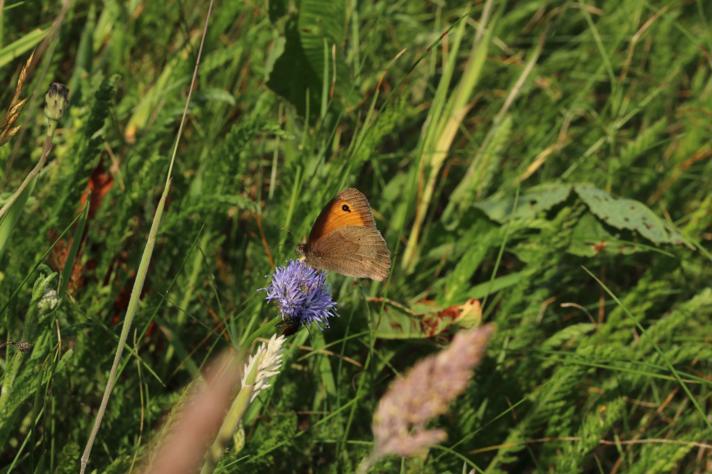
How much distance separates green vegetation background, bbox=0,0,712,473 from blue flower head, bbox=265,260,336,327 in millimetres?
180

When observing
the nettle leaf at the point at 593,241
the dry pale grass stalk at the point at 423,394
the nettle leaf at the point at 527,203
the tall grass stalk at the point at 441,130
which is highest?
the dry pale grass stalk at the point at 423,394

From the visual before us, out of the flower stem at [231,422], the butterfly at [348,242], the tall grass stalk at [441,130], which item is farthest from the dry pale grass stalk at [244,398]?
the tall grass stalk at [441,130]

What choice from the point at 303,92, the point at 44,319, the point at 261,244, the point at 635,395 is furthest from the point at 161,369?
the point at 635,395

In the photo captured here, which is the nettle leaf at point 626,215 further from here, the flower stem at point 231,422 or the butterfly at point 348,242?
the flower stem at point 231,422

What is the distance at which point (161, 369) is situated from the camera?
2.06 metres

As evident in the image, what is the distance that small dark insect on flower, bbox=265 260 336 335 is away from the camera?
149 cm

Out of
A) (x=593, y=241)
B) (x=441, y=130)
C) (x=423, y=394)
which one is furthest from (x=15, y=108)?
(x=593, y=241)

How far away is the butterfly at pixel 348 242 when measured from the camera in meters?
1.82

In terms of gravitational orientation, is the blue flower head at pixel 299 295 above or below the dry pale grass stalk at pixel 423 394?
below

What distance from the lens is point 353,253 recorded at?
1.88m

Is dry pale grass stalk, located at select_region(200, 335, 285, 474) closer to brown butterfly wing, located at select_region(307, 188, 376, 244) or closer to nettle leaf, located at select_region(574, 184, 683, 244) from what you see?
brown butterfly wing, located at select_region(307, 188, 376, 244)

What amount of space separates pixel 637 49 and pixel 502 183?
1.13 meters

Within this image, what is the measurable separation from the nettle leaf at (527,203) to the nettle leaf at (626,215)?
0.21 ft

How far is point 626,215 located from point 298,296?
52.9 inches
